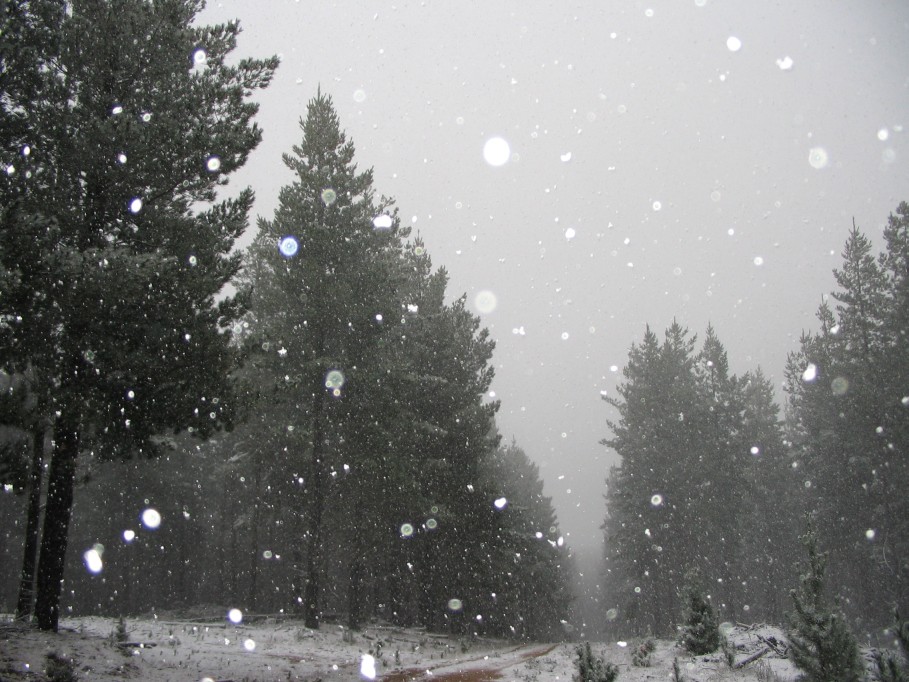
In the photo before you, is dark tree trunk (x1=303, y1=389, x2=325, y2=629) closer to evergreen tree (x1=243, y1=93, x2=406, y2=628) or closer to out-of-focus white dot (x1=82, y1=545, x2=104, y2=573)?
evergreen tree (x1=243, y1=93, x2=406, y2=628)

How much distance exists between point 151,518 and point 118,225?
25316 mm

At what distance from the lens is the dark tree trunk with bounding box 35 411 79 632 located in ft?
28.3

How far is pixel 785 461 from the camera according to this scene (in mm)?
33125

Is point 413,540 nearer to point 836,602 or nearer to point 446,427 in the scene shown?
point 446,427

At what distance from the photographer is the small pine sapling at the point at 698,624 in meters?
13.6

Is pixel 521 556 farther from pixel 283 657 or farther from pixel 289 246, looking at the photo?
pixel 289 246

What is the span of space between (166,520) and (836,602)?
3241cm

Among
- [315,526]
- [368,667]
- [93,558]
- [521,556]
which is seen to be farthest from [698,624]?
[93,558]

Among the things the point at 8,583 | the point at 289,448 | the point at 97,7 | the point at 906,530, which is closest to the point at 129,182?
the point at 97,7

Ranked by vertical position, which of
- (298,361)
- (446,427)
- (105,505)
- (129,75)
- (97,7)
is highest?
(97,7)

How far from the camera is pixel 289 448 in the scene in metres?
18.1

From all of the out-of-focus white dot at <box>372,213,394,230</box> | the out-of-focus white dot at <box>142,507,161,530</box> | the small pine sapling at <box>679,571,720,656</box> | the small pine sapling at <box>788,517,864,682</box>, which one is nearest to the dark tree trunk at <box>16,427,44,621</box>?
the out-of-focus white dot at <box>372,213,394,230</box>

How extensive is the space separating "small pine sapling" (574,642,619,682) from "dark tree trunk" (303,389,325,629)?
8870mm

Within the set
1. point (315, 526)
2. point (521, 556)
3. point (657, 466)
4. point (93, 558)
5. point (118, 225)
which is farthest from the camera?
point (93, 558)
